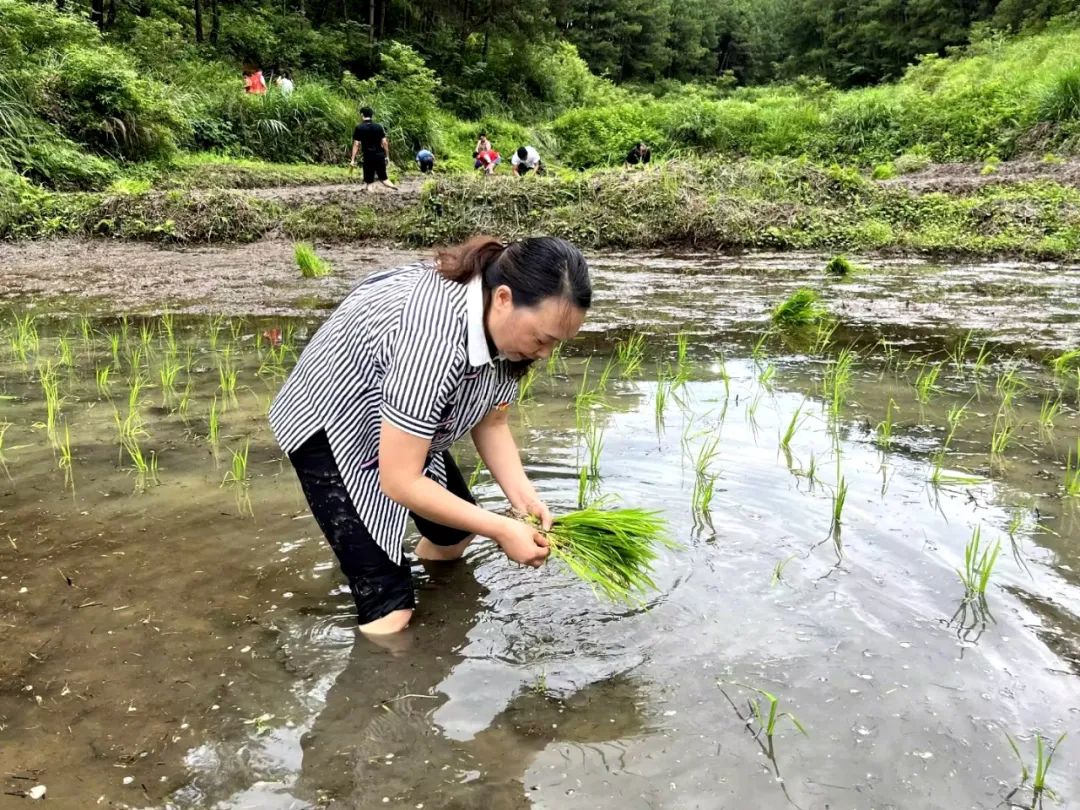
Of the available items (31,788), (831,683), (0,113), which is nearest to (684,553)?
(831,683)

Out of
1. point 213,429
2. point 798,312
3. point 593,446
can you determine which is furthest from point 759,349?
point 213,429

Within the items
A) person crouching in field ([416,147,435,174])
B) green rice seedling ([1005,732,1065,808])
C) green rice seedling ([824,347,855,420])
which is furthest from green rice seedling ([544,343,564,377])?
person crouching in field ([416,147,435,174])

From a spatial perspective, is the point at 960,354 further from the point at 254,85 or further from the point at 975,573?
the point at 254,85

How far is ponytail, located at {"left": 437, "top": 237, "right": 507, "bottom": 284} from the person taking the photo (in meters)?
1.80

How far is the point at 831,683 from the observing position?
6.20 ft

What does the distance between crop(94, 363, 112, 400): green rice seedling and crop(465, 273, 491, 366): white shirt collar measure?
282 centimetres

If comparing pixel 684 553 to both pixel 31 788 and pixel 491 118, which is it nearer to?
pixel 31 788

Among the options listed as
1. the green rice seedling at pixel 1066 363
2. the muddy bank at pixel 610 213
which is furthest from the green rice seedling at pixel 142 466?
the muddy bank at pixel 610 213

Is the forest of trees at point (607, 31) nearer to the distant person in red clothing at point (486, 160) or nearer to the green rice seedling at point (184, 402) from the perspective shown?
the distant person in red clothing at point (486, 160)

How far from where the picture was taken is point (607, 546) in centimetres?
217

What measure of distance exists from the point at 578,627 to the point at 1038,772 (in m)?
1.05

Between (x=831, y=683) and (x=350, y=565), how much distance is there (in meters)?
1.19

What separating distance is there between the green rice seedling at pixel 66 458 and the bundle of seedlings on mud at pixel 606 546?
1.82 metres

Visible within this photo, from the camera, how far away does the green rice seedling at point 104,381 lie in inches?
156
